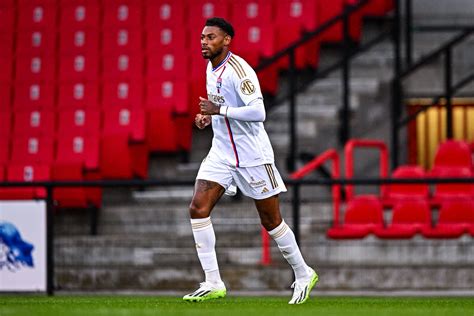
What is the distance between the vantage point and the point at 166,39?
17.3 m

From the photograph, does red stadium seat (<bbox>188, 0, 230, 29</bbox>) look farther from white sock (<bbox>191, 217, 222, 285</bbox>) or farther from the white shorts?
white sock (<bbox>191, 217, 222, 285</bbox>)

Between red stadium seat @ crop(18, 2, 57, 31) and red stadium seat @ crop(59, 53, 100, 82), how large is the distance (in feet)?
2.52

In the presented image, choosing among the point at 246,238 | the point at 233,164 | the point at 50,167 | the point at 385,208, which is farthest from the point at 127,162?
the point at 233,164

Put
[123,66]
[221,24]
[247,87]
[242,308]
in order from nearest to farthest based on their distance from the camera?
[242,308], [247,87], [221,24], [123,66]

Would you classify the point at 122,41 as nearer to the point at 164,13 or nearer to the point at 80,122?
the point at 164,13

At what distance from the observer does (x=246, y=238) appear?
1410 centimetres

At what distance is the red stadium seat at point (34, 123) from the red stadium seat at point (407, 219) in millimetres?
4507

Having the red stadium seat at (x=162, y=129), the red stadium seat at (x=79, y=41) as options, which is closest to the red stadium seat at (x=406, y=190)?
the red stadium seat at (x=162, y=129)

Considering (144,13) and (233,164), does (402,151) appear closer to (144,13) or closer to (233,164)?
(144,13)

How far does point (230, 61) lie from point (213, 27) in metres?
0.27

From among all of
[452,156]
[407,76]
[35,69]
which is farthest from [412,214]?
[35,69]

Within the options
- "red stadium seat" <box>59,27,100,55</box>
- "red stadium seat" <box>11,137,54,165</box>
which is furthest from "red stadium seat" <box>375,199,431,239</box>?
"red stadium seat" <box>59,27,100,55</box>

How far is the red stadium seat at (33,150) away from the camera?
1581 cm

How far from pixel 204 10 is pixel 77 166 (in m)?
3.47
